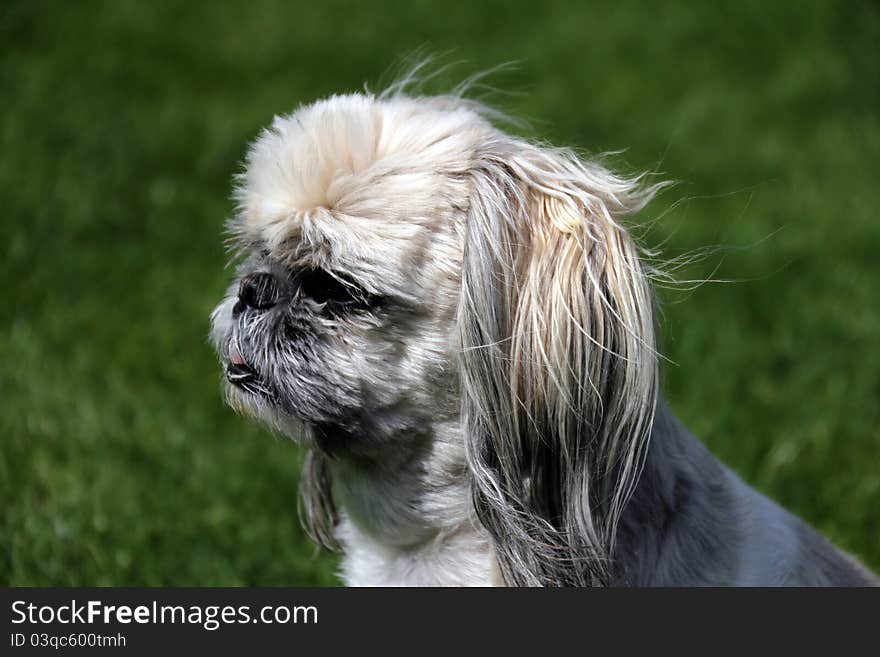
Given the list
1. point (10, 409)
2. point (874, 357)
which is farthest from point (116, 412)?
point (874, 357)

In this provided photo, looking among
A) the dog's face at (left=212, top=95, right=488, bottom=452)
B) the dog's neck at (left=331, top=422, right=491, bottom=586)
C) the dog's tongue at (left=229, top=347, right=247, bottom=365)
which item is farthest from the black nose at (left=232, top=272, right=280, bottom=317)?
the dog's neck at (left=331, top=422, right=491, bottom=586)

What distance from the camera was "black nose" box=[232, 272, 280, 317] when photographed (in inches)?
120

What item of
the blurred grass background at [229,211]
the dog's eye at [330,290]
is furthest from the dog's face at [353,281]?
the blurred grass background at [229,211]

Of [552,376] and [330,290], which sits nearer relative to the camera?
[552,376]

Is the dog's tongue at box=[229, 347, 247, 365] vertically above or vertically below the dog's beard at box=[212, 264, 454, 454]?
above

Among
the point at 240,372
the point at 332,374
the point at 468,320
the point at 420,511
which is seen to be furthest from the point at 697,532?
the point at 240,372

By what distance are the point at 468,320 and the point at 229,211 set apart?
4260 millimetres

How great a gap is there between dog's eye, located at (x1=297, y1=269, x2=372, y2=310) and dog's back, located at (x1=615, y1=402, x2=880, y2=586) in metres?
0.85

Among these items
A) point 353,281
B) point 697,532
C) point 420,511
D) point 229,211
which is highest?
point 229,211

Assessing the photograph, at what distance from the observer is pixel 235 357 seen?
3.10 metres

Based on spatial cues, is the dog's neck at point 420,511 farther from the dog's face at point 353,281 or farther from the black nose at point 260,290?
the black nose at point 260,290

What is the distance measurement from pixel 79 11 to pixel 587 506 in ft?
27.0

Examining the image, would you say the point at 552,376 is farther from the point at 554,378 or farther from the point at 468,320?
the point at 468,320

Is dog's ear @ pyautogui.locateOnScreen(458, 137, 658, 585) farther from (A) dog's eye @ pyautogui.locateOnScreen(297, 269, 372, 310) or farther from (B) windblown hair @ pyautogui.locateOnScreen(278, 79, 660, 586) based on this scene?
(A) dog's eye @ pyautogui.locateOnScreen(297, 269, 372, 310)
